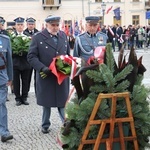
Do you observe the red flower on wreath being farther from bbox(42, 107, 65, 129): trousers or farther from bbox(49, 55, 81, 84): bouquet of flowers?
bbox(42, 107, 65, 129): trousers

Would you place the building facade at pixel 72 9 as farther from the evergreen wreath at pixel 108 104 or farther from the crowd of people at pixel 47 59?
the evergreen wreath at pixel 108 104

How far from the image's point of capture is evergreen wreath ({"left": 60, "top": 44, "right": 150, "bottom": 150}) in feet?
10.4

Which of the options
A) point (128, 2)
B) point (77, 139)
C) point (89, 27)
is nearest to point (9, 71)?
point (89, 27)

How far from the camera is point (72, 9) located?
51.0m

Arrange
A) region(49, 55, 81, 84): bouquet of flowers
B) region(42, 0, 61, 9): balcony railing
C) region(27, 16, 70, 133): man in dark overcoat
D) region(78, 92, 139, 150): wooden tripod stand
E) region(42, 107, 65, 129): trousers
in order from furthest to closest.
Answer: region(42, 0, 61, 9): balcony railing < region(42, 107, 65, 129): trousers < region(27, 16, 70, 133): man in dark overcoat < region(49, 55, 81, 84): bouquet of flowers < region(78, 92, 139, 150): wooden tripod stand

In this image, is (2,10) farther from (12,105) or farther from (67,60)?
(67,60)

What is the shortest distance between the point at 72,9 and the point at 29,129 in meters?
45.6

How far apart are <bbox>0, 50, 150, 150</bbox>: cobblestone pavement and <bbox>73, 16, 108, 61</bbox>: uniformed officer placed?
1.21m

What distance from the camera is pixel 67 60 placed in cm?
505

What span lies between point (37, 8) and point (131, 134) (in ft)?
159

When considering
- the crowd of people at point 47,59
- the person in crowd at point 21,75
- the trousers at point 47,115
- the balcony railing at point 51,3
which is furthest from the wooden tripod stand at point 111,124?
the balcony railing at point 51,3

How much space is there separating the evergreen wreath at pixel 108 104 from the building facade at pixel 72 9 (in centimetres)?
4623

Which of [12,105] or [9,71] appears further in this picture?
[12,105]

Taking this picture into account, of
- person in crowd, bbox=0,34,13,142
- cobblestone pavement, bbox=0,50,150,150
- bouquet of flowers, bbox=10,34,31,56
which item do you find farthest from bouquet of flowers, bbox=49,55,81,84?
bouquet of flowers, bbox=10,34,31,56
